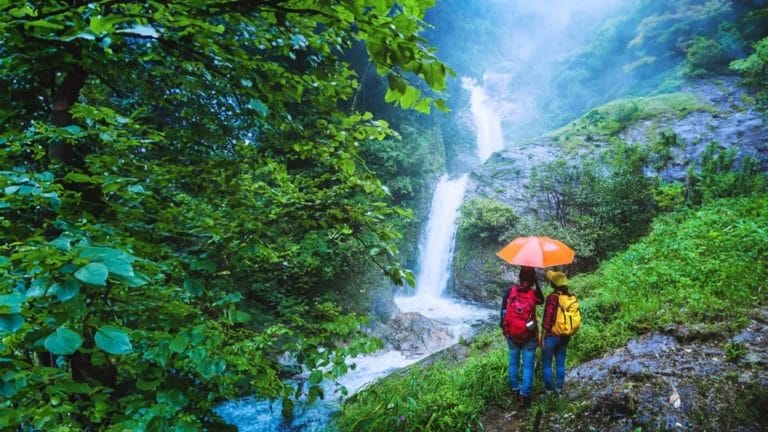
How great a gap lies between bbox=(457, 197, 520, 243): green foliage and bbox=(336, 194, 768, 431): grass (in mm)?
5820

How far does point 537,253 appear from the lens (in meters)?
4.01

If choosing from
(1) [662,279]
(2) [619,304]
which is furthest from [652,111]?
(2) [619,304]

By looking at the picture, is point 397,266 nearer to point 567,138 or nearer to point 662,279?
point 662,279

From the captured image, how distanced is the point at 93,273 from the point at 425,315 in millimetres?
13162

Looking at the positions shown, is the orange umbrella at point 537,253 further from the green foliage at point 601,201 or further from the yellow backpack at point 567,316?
the green foliage at point 601,201

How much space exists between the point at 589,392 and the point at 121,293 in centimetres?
460

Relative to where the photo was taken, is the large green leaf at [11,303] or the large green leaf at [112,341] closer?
the large green leaf at [11,303]

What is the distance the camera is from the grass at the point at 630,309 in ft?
14.4

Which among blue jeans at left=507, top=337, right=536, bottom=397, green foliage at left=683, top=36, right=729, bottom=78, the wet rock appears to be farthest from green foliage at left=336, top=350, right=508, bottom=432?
green foliage at left=683, top=36, right=729, bottom=78

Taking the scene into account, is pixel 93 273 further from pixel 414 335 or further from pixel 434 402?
pixel 414 335

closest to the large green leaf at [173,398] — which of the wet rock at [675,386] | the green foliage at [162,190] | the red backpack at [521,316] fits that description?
the green foliage at [162,190]

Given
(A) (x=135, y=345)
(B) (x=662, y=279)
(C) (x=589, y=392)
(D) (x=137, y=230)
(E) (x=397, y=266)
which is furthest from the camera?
(B) (x=662, y=279)

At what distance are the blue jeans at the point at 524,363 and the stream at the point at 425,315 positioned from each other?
1857 mm

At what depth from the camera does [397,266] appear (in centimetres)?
216
